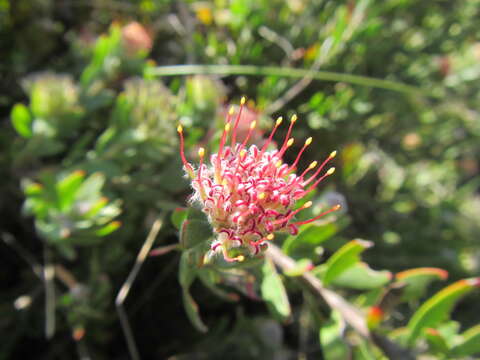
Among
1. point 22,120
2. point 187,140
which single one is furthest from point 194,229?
point 22,120

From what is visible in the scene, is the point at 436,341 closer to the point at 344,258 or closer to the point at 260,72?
the point at 344,258

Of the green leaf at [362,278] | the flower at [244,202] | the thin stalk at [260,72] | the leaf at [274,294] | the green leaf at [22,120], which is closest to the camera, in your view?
the flower at [244,202]

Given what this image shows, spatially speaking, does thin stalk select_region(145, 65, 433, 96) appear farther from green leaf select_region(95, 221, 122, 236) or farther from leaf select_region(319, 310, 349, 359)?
leaf select_region(319, 310, 349, 359)

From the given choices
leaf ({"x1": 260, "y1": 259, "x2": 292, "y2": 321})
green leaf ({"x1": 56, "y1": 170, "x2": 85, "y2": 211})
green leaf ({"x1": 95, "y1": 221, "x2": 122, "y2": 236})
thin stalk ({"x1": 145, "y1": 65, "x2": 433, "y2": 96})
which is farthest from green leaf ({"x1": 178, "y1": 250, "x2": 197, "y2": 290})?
thin stalk ({"x1": 145, "y1": 65, "x2": 433, "y2": 96})

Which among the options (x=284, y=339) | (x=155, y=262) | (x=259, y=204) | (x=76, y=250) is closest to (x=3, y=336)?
(x=76, y=250)

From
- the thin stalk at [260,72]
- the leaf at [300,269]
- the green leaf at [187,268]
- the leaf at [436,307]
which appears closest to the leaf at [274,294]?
the leaf at [300,269]

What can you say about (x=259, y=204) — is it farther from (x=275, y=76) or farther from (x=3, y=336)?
(x=3, y=336)

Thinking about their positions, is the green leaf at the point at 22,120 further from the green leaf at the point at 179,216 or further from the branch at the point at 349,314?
the branch at the point at 349,314
